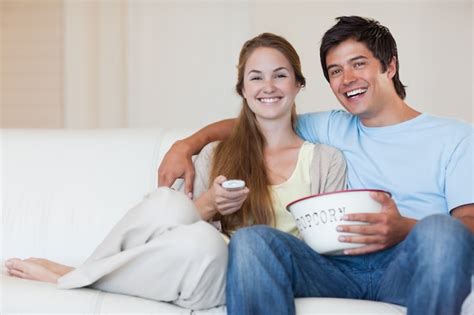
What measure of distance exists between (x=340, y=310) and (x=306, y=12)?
7.06 ft

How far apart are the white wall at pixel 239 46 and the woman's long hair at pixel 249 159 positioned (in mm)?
1311

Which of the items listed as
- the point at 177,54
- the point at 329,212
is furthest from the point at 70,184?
the point at 177,54

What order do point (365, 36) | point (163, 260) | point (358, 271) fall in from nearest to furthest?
1. point (163, 260)
2. point (358, 271)
3. point (365, 36)

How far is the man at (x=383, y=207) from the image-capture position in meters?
1.35

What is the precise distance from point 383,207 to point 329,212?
12 cm

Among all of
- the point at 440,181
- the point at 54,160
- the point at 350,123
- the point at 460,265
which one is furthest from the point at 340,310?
the point at 54,160

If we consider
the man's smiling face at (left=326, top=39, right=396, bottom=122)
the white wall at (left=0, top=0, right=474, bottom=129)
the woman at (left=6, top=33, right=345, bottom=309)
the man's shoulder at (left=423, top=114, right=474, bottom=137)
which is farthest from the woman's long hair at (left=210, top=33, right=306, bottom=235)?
the white wall at (left=0, top=0, right=474, bottom=129)

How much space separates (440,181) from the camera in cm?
179

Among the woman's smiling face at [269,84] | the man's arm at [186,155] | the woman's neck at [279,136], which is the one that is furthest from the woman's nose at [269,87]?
the man's arm at [186,155]

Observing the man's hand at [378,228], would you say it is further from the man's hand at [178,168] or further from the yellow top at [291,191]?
the man's hand at [178,168]

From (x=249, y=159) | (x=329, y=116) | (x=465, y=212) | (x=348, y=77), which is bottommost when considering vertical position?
(x=465, y=212)

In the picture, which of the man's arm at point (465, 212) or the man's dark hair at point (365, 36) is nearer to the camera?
the man's arm at point (465, 212)

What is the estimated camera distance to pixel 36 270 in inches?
67.4

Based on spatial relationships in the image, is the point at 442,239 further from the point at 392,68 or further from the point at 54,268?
the point at 54,268
